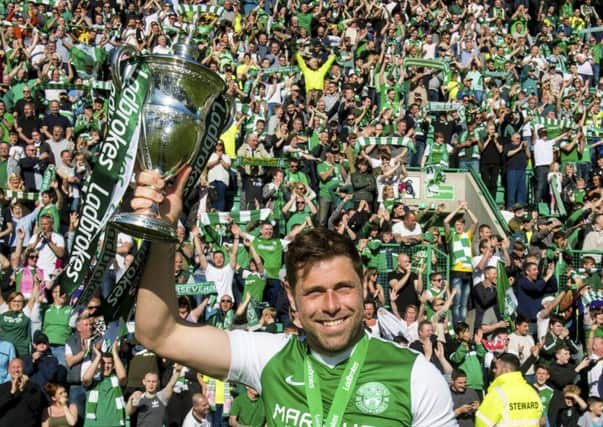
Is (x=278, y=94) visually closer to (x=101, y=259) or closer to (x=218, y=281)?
(x=218, y=281)

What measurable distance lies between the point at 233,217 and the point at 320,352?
10925mm

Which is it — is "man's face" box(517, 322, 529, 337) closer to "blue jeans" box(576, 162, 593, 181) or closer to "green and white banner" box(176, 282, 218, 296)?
"green and white banner" box(176, 282, 218, 296)

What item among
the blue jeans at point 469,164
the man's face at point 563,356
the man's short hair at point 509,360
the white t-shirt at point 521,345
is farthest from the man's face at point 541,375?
the blue jeans at point 469,164

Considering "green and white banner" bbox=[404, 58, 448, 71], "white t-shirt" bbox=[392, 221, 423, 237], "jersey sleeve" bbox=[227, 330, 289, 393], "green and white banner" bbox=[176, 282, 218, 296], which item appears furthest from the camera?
"green and white banner" bbox=[404, 58, 448, 71]

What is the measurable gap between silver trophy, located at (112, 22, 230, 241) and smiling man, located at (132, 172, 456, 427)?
0.09 meters

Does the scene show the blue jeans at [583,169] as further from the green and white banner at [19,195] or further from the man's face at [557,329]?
the green and white banner at [19,195]

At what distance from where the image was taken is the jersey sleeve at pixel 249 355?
3314mm

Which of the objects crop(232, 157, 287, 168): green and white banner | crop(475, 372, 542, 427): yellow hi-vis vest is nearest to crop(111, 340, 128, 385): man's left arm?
crop(475, 372, 542, 427): yellow hi-vis vest

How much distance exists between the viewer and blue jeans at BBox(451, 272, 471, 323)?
46.3 feet

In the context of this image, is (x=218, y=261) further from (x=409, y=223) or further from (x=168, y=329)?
(x=168, y=329)

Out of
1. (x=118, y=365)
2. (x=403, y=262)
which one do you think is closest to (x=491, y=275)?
(x=403, y=262)

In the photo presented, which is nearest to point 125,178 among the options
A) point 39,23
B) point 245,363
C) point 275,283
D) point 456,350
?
point 245,363

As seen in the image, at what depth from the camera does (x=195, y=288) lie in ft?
37.8

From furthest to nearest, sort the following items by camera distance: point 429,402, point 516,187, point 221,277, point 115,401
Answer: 1. point 516,187
2. point 221,277
3. point 115,401
4. point 429,402
